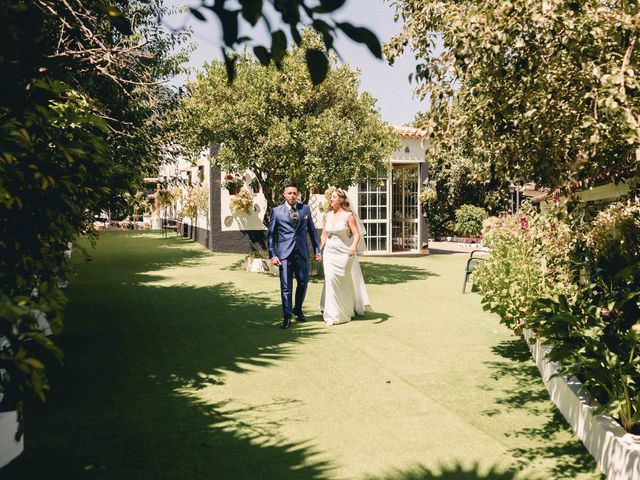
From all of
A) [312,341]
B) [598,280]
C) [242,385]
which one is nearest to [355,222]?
[312,341]

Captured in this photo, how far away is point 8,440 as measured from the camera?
3.66 metres

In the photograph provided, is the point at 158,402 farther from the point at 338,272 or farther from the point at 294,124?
the point at 294,124

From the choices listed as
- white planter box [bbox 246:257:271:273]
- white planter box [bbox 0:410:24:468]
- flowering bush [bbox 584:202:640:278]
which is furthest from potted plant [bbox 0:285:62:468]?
white planter box [bbox 246:257:271:273]

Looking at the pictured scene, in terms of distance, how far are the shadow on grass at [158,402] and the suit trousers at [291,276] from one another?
41 centimetres

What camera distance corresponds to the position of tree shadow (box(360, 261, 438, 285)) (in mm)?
14586

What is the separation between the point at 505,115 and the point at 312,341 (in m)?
4.07

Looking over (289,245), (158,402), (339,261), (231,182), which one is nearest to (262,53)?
(158,402)

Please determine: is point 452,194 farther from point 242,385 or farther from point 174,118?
point 242,385

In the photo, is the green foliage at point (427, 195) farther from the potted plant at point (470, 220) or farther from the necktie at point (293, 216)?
the necktie at point (293, 216)

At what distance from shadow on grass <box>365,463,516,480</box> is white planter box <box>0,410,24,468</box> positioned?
2.16 m

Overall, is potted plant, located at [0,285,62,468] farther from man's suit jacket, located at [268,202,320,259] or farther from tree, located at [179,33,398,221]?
tree, located at [179,33,398,221]

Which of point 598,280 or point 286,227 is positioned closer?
point 598,280

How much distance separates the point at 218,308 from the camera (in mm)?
10281

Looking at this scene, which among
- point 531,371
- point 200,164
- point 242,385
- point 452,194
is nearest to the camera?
point 242,385
